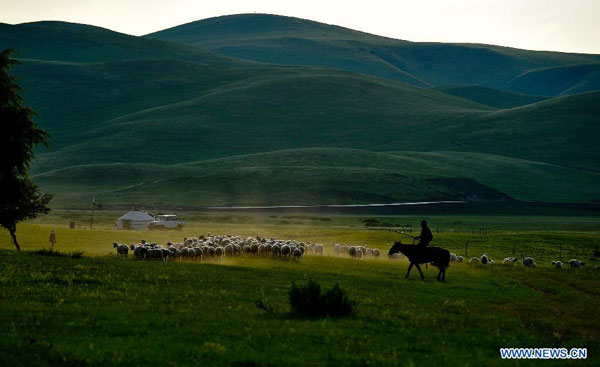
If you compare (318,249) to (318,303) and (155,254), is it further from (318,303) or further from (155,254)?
(318,303)

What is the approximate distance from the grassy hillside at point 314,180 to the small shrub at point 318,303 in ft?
349

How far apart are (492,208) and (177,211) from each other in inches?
2629

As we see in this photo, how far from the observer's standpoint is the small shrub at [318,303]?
1853 cm

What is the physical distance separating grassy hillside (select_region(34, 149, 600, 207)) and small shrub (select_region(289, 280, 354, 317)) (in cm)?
10644

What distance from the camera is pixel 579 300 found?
86.3 ft

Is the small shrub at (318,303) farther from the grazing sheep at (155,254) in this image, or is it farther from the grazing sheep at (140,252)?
the grazing sheep at (140,252)

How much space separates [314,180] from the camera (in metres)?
150

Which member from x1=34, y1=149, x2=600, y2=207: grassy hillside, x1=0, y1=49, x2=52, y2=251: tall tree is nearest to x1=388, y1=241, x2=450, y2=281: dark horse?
x1=0, y1=49, x2=52, y2=251: tall tree

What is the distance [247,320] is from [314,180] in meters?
133

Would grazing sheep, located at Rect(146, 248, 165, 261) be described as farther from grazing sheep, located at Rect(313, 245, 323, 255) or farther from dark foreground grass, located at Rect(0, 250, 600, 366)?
grazing sheep, located at Rect(313, 245, 323, 255)

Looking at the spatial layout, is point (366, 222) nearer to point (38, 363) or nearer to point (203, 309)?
point (203, 309)

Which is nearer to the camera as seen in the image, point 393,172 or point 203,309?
point 203,309

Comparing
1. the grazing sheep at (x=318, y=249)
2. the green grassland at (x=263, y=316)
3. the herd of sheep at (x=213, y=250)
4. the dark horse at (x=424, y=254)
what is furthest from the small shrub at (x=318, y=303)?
the grazing sheep at (x=318, y=249)

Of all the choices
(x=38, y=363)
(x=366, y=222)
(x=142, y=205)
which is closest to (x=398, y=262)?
(x=38, y=363)
